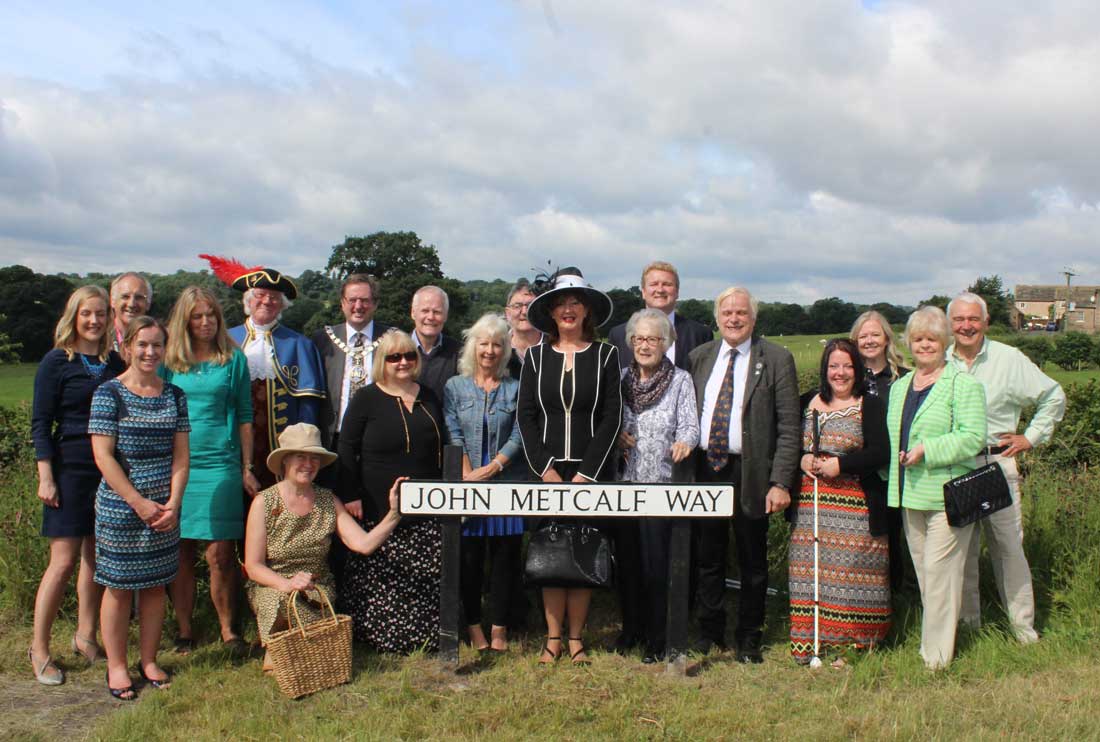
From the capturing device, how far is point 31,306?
122 ft

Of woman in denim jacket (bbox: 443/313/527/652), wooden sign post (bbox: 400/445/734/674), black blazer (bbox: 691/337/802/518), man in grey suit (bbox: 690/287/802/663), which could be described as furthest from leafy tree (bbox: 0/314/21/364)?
black blazer (bbox: 691/337/802/518)

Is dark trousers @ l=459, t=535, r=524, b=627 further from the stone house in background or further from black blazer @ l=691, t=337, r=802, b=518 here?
the stone house in background

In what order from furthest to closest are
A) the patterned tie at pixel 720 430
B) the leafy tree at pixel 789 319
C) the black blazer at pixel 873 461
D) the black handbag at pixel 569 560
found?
the leafy tree at pixel 789 319
the patterned tie at pixel 720 430
the black blazer at pixel 873 461
the black handbag at pixel 569 560

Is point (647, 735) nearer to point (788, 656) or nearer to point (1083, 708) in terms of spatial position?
point (788, 656)

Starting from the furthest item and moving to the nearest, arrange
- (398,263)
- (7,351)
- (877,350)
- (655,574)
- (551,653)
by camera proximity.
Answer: (398,263) → (7,351) → (877,350) → (655,574) → (551,653)

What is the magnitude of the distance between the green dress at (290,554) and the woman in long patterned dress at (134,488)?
0.51m

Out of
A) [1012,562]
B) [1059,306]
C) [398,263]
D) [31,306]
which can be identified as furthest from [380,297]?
[1059,306]

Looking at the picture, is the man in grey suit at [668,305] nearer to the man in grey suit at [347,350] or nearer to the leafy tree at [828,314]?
the man in grey suit at [347,350]

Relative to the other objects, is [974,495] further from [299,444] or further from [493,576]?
[299,444]

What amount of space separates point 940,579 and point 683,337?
90.6 inches

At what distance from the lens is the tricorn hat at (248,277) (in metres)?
5.58

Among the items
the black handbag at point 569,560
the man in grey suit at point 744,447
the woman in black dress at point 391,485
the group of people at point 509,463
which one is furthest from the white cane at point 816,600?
the woman in black dress at point 391,485

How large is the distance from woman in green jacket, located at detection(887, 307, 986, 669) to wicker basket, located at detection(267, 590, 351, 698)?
3.23 m

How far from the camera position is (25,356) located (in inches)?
1347
